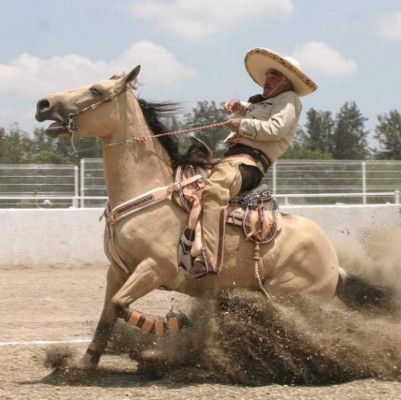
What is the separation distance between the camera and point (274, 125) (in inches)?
244

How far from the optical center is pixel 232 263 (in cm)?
611

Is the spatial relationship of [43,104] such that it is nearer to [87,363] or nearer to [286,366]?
[87,363]

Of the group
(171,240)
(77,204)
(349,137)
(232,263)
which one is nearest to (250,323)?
(232,263)

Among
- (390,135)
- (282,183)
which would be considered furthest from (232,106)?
(390,135)

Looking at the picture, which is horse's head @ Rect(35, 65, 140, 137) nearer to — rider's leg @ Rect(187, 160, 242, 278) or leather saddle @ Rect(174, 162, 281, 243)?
leather saddle @ Rect(174, 162, 281, 243)

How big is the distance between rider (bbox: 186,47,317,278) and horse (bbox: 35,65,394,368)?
0.19m

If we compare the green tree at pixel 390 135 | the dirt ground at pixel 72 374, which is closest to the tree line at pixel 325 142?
the green tree at pixel 390 135

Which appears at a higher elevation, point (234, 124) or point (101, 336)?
point (234, 124)

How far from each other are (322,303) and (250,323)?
0.62m

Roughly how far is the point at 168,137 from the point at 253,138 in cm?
62

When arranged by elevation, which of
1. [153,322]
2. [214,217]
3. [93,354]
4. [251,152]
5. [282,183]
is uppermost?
[251,152]

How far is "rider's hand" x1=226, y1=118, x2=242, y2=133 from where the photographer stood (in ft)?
20.5

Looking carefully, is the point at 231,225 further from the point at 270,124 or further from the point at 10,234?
the point at 10,234

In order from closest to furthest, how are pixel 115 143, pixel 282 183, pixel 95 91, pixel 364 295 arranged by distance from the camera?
pixel 95 91
pixel 115 143
pixel 364 295
pixel 282 183
